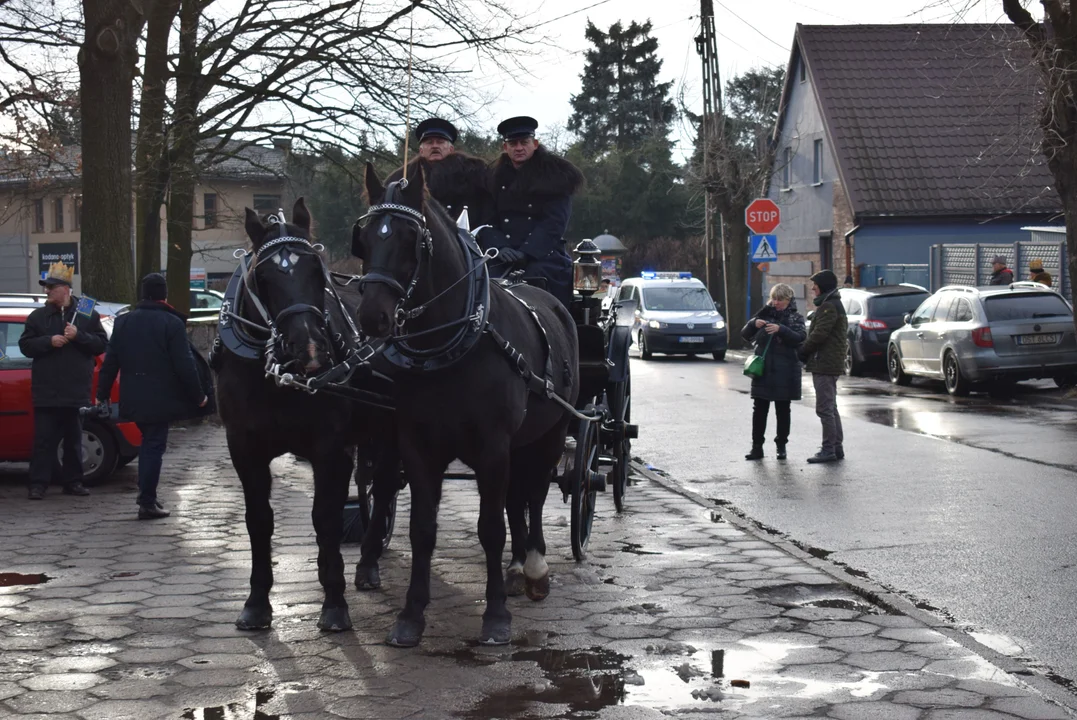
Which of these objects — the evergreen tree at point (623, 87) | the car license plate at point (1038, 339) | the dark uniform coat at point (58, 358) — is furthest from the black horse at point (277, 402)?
the evergreen tree at point (623, 87)

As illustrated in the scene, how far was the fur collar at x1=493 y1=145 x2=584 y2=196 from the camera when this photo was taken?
8328 mm

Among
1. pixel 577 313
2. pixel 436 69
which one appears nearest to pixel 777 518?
pixel 577 313

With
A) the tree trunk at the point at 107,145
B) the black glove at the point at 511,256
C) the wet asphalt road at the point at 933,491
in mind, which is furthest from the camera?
the tree trunk at the point at 107,145

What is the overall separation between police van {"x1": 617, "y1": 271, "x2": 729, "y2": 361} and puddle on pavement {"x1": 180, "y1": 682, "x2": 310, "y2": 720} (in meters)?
27.2

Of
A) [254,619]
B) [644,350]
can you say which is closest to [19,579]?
[254,619]

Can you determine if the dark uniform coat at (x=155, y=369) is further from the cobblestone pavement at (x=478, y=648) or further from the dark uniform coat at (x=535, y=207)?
the dark uniform coat at (x=535, y=207)

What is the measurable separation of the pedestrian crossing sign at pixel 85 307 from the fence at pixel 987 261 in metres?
19.7

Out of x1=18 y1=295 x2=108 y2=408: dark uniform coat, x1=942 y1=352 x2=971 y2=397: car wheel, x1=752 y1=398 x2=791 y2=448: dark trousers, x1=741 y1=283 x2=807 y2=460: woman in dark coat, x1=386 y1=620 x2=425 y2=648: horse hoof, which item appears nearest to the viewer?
x1=386 y1=620 x2=425 y2=648: horse hoof

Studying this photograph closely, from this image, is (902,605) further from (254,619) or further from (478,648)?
(254,619)

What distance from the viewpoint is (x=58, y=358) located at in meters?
12.1

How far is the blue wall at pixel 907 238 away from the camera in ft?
129

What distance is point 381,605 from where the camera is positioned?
7.41 metres

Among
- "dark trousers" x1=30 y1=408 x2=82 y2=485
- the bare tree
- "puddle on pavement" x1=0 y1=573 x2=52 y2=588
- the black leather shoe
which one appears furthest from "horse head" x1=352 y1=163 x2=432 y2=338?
the bare tree

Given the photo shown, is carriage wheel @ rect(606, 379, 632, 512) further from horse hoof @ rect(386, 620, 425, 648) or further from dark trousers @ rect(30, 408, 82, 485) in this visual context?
dark trousers @ rect(30, 408, 82, 485)
